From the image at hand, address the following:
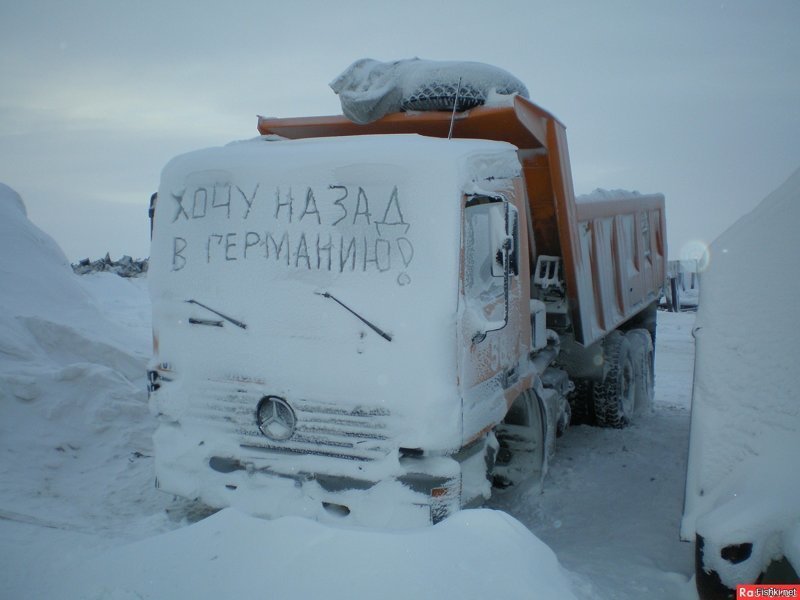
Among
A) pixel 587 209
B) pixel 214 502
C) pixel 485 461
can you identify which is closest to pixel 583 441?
pixel 587 209

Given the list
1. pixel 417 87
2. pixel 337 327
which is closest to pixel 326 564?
pixel 337 327

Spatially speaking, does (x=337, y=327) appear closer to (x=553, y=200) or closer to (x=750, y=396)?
(x=750, y=396)

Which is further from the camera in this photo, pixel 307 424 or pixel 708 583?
pixel 307 424

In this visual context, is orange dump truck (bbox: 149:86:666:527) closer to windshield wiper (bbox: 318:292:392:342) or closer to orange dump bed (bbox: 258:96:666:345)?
windshield wiper (bbox: 318:292:392:342)

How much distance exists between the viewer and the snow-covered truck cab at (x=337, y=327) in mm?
3463

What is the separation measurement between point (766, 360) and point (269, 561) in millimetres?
2431

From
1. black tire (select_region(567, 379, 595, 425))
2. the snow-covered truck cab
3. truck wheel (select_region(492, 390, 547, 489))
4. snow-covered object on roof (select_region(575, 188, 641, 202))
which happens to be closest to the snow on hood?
the snow-covered truck cab

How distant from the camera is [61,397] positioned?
20.4ft

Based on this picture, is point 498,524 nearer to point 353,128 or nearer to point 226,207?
point 226,207

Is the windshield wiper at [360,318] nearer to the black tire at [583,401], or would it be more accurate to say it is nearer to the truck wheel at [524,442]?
the truck wheel at [524,442]

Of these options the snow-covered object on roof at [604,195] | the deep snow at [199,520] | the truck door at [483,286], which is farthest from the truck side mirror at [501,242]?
the snow-covered object on roof at [604,195]

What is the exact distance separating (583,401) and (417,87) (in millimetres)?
4188

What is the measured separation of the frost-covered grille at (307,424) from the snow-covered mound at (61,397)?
163 centimetres

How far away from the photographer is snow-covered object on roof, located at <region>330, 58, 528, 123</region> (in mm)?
4535
